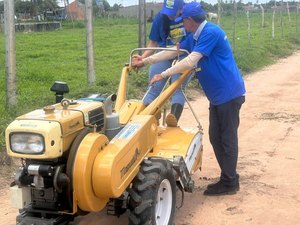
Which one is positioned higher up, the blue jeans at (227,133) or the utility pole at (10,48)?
the utility pole at (10,48)

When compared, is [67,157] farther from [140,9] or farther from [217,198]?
[140,9]

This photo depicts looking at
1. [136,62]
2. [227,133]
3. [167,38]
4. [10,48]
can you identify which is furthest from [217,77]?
[10,48]

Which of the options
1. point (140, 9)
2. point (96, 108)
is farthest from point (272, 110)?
point (96, 108)

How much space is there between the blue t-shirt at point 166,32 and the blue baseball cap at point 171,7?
27 cm

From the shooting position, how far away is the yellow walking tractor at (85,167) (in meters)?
3.18

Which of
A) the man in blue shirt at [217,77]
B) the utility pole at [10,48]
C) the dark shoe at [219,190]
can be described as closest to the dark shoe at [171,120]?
the man in blue shirt at [217,77]

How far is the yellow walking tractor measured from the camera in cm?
318

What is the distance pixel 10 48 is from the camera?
7.15 meters

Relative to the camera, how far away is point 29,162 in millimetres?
3283

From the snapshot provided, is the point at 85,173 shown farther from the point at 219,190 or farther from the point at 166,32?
the point at 166,32

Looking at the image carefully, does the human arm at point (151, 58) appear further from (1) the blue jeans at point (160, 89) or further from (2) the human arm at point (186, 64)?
(2) the human arm at point (186, 64)

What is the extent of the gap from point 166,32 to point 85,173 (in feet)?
9.49

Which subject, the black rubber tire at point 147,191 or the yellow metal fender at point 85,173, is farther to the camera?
the black rubber tire at point 147,191

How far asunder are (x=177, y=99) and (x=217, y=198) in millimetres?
1188
